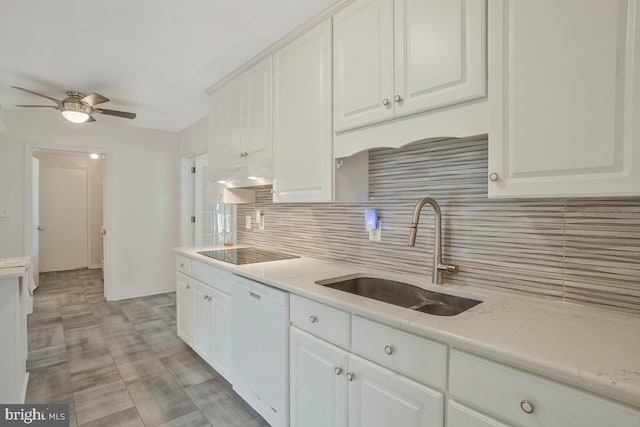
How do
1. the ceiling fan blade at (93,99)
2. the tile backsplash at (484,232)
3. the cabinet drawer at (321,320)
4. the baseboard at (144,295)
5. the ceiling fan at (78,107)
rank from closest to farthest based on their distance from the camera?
the tile backsplash at (484,232) → the cabinet drawer at (321,320) → the ceiling fan blade at (93,99) → the ceiling fan at (78,107) → the baseboard at (144,295)

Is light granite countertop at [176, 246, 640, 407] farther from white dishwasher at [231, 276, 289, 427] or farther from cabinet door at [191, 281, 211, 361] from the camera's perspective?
cabinet door at [191, 281, 211, 361]

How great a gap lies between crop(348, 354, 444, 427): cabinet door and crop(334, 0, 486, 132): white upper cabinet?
40.7 inches

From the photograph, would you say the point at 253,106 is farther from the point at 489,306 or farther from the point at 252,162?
the point at 489,306

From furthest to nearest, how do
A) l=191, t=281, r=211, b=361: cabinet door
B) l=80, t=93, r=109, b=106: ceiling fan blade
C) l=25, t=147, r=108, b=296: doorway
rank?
l=25, t=147, r=108, b=296: doorway → l=80, t=93, r=109, b=106: ceiling fan blade → l=191, t=281, r=211, b=361: cabinet door

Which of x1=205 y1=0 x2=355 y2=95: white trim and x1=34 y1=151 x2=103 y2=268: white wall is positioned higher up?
x1=205 y1=0 x2=355 y2=95: white trim

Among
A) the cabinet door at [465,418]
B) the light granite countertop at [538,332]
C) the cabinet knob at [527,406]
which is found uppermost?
the light granite countertop at [538,332]

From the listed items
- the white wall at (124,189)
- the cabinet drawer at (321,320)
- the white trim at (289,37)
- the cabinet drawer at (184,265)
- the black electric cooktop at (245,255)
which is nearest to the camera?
the cabinet drawer at (321,320)

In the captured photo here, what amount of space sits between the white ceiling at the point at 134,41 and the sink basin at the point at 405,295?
1.54 metres

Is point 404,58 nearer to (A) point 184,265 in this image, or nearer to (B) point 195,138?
(A) point 184,265

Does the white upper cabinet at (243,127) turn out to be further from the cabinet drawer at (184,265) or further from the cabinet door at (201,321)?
the cabinet door at (201,321)

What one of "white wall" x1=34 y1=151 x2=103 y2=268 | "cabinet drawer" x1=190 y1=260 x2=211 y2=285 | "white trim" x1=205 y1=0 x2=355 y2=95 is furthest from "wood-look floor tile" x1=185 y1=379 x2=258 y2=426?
"white wall" x1=34 y1=151 x2=103 y2=268

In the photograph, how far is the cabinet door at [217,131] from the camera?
8.67 feet

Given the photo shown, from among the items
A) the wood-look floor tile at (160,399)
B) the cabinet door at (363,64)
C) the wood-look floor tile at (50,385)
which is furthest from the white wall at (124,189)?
the cabinet door at (363,64)

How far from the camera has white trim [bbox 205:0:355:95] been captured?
5.52 ft
